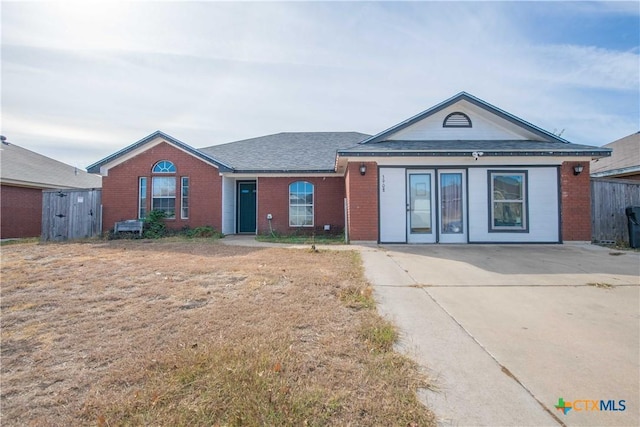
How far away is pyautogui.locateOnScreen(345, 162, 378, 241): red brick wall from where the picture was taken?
966 centimetres

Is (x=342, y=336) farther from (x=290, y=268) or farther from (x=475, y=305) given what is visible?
(x=290, y=268)

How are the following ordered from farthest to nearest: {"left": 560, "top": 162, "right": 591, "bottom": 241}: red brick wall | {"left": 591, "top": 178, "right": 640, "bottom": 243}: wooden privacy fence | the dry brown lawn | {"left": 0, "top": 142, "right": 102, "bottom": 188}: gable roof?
{"left": 0, "top": 142, "right": 102, "bottom": 188}: gable roof, {"left": 591, "top": 178, "right": 640, "bottom": 243}: wooden privacy fence, {"left": 560, "top": 162, "right": 591, "bottom": 241}: red brick wall, the dry brown lawn

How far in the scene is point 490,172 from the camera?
959cm

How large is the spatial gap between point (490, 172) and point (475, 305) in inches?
274

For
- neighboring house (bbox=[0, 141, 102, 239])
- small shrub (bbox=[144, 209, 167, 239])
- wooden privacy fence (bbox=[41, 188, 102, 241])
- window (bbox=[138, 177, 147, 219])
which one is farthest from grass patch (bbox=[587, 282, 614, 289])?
neighboring house (bbox=[0, 141, 102, 239])

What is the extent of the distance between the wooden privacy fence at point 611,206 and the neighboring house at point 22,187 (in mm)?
25022

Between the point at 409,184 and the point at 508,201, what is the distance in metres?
3.28

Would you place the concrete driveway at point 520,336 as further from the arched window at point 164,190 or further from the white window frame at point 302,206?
the arched window at point 164,190

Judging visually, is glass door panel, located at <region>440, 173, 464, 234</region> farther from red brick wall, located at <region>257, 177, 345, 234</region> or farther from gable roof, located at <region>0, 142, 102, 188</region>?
gable roof, located at <region>0, 142, 102, 188</region>

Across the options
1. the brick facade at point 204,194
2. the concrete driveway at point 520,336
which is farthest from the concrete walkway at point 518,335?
the brick facade at point 204,194

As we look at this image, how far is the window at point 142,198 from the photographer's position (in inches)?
520

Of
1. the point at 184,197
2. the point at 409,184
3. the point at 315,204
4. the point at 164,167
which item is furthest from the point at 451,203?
the point at 164,167

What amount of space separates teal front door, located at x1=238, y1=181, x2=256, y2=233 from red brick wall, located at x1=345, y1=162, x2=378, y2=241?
6.29 meters

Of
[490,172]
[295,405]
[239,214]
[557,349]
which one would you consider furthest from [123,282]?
[490,172]
